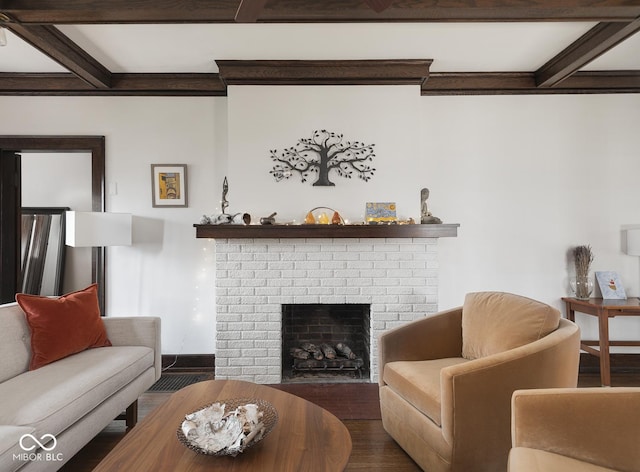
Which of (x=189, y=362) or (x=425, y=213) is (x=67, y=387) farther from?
(x=425, y=213)

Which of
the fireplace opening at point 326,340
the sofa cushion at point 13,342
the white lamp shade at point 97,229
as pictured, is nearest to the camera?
the sofa cushion at point 13,342

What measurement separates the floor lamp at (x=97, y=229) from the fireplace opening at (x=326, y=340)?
58.2 inches

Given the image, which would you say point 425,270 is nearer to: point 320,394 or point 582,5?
point 320,394

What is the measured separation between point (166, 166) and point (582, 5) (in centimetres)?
322

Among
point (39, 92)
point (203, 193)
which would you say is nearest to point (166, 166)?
point (203, 193)

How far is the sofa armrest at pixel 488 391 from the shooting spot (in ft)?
5.55

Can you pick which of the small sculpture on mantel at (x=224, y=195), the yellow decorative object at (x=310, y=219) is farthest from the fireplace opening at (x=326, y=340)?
the small sculpture on mantel at (x=224, y=195)

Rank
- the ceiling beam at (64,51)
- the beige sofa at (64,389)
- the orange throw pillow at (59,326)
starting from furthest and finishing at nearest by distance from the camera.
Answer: the ceiling beam at (64,51) → the orange throw pillow at (59,326) → the beige sofa at (64,389)

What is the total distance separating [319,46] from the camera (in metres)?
2.94

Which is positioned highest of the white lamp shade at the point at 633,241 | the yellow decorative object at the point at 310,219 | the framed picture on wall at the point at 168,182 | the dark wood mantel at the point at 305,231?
the framed picture on wall at the point at 168,182

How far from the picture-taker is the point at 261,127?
129 inches

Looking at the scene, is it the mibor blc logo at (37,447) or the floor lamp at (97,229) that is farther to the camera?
the floor lamp at (97,229)

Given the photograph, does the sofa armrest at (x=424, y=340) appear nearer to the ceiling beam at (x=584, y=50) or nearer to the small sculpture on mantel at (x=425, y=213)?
the small sculpture on mantel at (x=425, y=213)

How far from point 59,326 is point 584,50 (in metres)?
3.93
